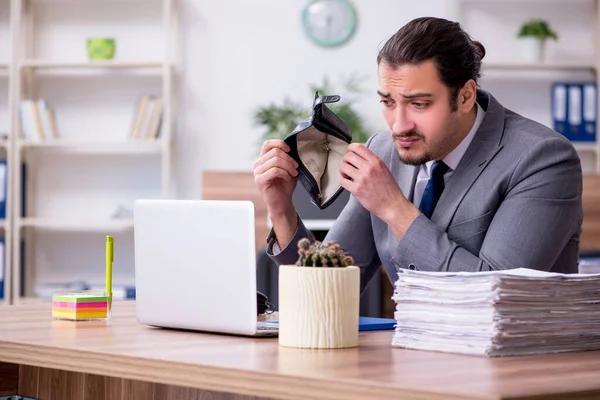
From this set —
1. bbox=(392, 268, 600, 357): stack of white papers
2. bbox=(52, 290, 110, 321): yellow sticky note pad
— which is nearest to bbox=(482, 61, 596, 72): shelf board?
bbox=(52, 290, 110, 321): yellow sticky note pad

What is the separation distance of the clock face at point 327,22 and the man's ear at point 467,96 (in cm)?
293

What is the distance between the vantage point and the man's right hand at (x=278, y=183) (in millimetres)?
1792

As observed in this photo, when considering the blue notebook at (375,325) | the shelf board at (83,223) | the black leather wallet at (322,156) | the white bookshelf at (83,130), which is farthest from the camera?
the white bookshelf at (83,130)

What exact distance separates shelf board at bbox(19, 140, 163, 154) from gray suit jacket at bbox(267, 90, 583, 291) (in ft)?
9.43

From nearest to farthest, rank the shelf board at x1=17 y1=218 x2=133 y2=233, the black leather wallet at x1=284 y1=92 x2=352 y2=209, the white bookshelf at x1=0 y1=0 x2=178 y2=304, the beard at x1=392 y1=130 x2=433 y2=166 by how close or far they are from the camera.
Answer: the black leather wallet at x1=284 y1=92 x2=352 y2=209
the beard at x1=392 y1=130 x2=433 y2=166
the shelf board at x1=17 y1=218 x2=133 y2=233
the white bookshelf at x1=0 y1=0 x2=178 y2=304

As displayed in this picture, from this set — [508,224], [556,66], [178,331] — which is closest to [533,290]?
[508,224]

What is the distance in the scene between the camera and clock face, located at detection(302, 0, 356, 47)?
4.83 metres

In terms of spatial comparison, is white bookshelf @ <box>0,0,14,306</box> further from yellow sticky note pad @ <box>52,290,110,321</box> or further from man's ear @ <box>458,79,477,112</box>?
man's ear @ <box>458,79,477,112</box>

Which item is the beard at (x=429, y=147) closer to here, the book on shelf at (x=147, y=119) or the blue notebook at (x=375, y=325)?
the blue notebook at (x=375, y=325)

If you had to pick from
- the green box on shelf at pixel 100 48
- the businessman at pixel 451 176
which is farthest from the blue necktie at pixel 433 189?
the green box on shelf at pixel 100 48

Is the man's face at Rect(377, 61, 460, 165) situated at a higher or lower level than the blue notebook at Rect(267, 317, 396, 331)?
higher

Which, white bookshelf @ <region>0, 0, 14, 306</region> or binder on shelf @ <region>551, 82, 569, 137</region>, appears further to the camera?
white bookshelf @ <region>0, 0, 14, 306</region>

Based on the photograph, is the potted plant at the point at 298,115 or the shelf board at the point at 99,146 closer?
the potted plant at the point at 298,115

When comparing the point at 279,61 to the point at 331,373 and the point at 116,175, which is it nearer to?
the point at 116,175
